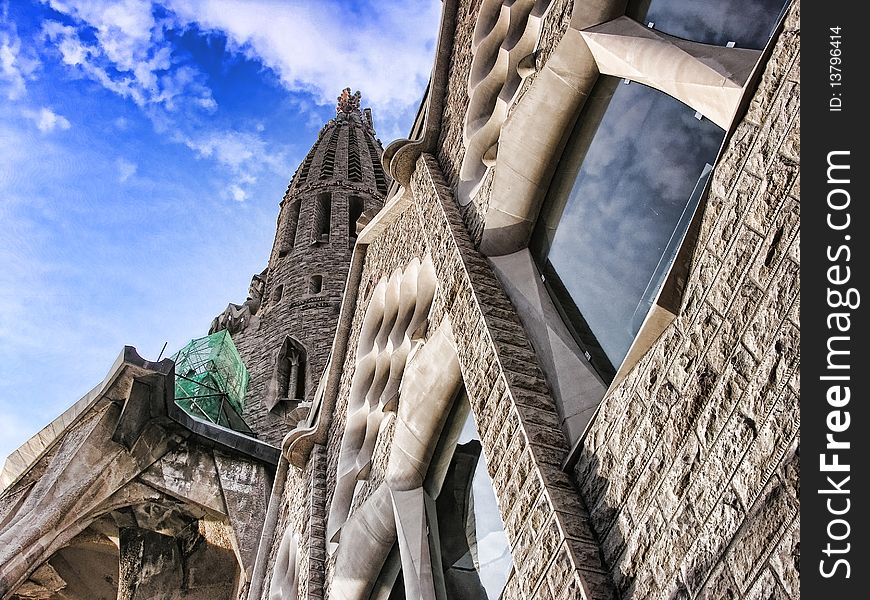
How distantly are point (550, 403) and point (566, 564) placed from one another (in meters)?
0.91

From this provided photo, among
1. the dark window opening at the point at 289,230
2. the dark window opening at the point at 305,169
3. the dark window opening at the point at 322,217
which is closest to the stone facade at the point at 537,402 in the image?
the dark window opening at the point at 322,217

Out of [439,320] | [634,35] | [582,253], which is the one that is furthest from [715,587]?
[439,320]

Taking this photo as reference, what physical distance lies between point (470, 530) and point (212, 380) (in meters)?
12.9

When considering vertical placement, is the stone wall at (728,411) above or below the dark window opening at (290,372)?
below

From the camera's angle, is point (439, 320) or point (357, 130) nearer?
point (439, 320)

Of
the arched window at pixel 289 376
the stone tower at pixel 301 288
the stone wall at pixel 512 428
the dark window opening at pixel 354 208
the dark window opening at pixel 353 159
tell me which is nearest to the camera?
the stone wall at pixel 512 428

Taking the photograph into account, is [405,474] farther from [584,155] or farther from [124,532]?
[124,532]

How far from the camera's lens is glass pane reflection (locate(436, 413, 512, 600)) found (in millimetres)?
4426

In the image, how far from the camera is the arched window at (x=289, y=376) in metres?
18.2

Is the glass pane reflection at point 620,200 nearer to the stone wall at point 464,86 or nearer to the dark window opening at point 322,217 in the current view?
the stone wall at point 464,86

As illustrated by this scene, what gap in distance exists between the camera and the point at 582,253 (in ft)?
14.8

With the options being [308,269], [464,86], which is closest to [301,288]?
[308,269]

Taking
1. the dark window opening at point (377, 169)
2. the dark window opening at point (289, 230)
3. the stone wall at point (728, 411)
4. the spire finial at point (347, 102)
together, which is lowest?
the stone wall at point (728, 411)

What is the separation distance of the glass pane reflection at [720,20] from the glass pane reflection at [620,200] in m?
0.29
